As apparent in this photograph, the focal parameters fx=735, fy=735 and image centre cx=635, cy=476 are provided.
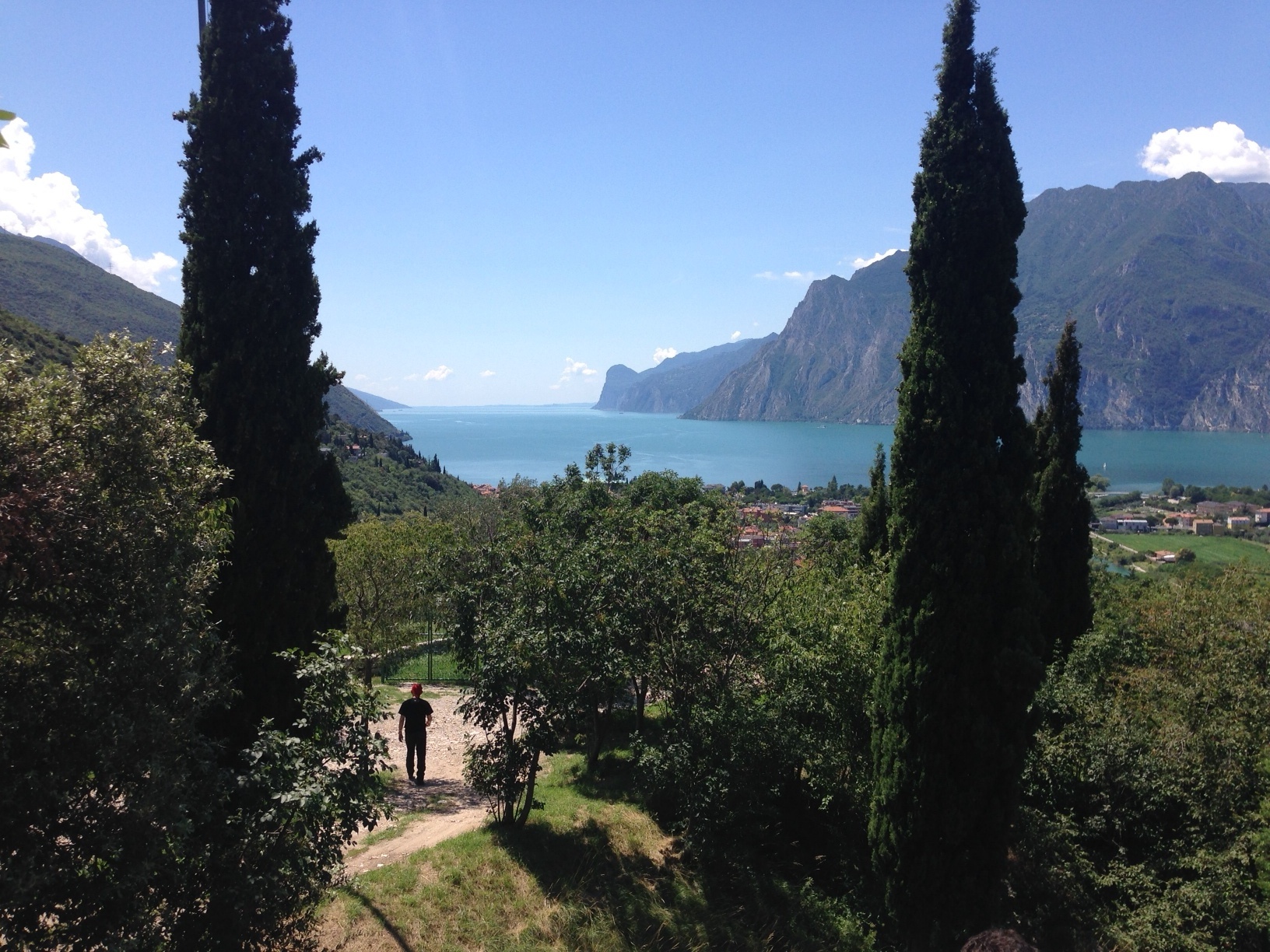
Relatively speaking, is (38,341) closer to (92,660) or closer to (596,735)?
(596,735)

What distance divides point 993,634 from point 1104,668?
563 centimetres

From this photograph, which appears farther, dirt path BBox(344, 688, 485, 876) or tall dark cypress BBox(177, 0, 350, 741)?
dirt path BBox(344, 688, 485, 876)

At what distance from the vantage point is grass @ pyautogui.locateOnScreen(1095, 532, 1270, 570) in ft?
177

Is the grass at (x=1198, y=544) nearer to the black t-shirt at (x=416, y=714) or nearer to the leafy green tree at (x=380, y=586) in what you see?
the leafy green tree at (x=380, y=586)

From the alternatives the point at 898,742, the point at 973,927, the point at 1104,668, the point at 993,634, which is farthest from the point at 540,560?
the point at 1104,668

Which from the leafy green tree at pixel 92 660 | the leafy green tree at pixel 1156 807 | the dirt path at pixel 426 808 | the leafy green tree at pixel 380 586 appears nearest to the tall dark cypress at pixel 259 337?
the dirt path at pixel 426 808

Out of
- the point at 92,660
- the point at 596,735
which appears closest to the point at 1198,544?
the point at 596,735

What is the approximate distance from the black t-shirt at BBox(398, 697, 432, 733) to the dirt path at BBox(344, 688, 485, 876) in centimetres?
52

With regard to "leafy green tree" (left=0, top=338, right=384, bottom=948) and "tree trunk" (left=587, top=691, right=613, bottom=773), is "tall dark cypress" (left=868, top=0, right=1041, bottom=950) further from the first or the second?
"leafy green tree" (left=0, top=338, right=384, bottom=948)

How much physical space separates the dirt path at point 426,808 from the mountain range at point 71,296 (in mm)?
63482

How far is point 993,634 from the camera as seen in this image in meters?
8.82

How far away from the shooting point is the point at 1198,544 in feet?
199

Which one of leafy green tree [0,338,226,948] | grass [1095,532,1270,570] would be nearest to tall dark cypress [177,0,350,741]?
leafy green tree [0,338,226,948]

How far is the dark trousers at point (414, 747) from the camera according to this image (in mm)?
12117
